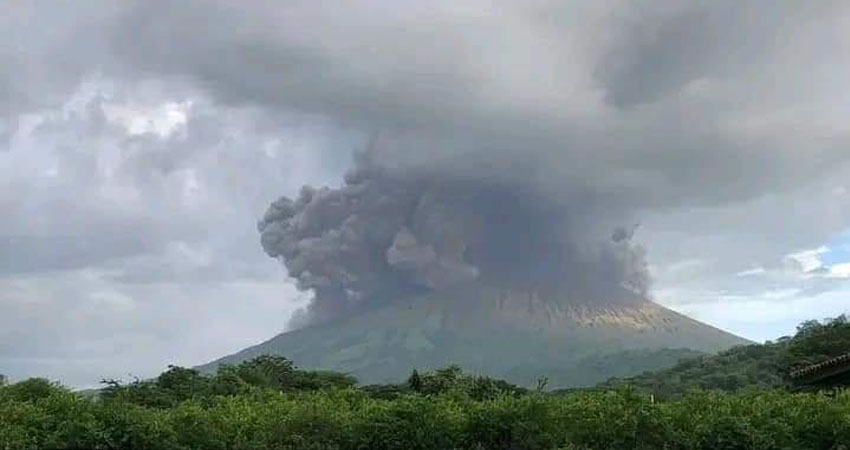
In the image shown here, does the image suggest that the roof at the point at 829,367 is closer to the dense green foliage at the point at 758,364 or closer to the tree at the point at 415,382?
the dense green foliage at the point at 758,364

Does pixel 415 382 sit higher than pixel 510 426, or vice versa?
pixel 415 382

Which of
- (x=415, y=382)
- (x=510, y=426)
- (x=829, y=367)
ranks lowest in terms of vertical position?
(x=510, y=426)

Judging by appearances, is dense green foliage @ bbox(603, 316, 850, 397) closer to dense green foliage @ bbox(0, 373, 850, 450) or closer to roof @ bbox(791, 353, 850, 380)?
roof @ bbox(791, 353, 850, 380)

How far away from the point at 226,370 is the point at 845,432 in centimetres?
4070

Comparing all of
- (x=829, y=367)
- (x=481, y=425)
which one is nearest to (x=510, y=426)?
(x=481, y=425)

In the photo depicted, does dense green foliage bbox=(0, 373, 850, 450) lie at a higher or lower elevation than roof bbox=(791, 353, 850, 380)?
lower

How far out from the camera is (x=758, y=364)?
232 ft

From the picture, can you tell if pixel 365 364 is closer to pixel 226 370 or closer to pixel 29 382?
pixel 226 370

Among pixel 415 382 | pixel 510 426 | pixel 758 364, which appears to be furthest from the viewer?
pixel 758 364

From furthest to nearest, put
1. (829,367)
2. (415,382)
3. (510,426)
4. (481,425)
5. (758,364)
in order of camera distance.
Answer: (758,364) < (415,382) < (829,367) < (481,425) < (510,426)

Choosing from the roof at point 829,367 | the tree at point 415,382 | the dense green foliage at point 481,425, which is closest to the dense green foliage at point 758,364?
the roof at point 829,367

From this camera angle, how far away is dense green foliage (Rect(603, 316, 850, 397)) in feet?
153

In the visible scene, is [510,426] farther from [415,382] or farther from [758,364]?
[758,364]

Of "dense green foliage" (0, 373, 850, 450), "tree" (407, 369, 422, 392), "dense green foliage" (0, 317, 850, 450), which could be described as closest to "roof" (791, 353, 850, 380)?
"dense green foliage" (0, 317, 850, 450)
